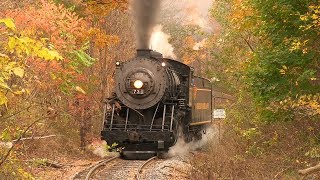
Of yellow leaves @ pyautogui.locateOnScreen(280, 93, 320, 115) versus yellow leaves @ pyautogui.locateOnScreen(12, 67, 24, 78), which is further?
yellow leaves @ pyautogui.locateOnScreen(280, 93, 320, 115)

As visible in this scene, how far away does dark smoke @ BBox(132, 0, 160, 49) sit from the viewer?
1373cm

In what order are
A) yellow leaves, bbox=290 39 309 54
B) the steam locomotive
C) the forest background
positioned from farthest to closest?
the steam locomotive, yellow leaves, bbox=290 39 309 54, the forest background

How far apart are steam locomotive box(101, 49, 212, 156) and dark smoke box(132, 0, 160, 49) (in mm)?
372

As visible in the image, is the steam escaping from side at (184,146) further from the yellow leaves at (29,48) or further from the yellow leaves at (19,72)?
the yellow leaves at (19,72)

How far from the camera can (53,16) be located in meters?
10.5

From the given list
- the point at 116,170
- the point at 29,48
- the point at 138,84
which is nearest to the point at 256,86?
the point at 138,84

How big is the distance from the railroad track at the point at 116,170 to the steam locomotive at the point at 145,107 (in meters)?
0.56

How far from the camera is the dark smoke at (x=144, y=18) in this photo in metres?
13.7

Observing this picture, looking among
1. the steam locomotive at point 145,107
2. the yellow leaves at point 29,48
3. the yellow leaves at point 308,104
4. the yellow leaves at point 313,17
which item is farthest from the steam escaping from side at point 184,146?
the yellow leaves at point 29,48

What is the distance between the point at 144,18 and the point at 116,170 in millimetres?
5182

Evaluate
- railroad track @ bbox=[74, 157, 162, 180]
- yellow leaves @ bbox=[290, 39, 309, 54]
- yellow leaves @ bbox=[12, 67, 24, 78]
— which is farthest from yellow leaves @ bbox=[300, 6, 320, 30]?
yellow leaves @ bbox=[12, 67, 24, 78]

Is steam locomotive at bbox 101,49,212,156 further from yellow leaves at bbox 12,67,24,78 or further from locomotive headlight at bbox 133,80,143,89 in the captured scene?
yellow leaves at bbox 12,67,24,78

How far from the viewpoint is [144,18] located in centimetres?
1382

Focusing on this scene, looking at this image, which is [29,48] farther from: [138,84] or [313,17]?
[138,84]
